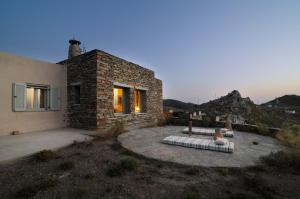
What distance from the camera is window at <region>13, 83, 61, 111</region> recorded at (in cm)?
624

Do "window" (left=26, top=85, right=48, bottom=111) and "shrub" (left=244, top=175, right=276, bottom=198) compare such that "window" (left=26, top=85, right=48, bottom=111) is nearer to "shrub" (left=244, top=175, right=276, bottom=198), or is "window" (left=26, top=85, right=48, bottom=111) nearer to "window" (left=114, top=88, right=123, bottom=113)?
"window" (left=114, top=88, right=123, bottom=113)

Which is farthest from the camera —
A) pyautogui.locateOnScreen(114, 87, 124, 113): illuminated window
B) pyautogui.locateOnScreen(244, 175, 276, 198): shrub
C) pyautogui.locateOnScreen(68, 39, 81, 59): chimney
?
pyautogui.locateOnScreen(68, 39, 81, 59): chimney

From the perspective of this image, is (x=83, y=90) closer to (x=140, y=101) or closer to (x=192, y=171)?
(x=140, y=101)

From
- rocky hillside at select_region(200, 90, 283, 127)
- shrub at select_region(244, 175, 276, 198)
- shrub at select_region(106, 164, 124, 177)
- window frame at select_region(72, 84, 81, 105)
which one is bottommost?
shrub at select_region(244, 175, 276, 198)

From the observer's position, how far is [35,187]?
2.25 metres

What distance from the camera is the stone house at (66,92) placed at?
20.1ft

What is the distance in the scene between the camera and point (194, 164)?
328 centimetres

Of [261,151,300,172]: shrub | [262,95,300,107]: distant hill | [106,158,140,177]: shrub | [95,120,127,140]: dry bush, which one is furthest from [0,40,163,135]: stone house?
[262,95,300,107]: distant hill

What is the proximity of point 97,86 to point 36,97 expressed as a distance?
312 centimetres

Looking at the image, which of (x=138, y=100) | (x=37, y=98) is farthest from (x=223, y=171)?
(x=37, y=98)

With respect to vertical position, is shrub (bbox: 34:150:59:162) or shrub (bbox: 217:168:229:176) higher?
shrub (bbox: 34:150:59:162)

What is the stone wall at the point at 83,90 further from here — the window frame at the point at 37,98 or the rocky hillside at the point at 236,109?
the rocky hillside at the point at 236,109

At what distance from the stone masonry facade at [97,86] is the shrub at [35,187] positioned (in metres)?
4.53

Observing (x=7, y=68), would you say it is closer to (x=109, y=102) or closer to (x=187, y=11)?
(x=109, y=102)
